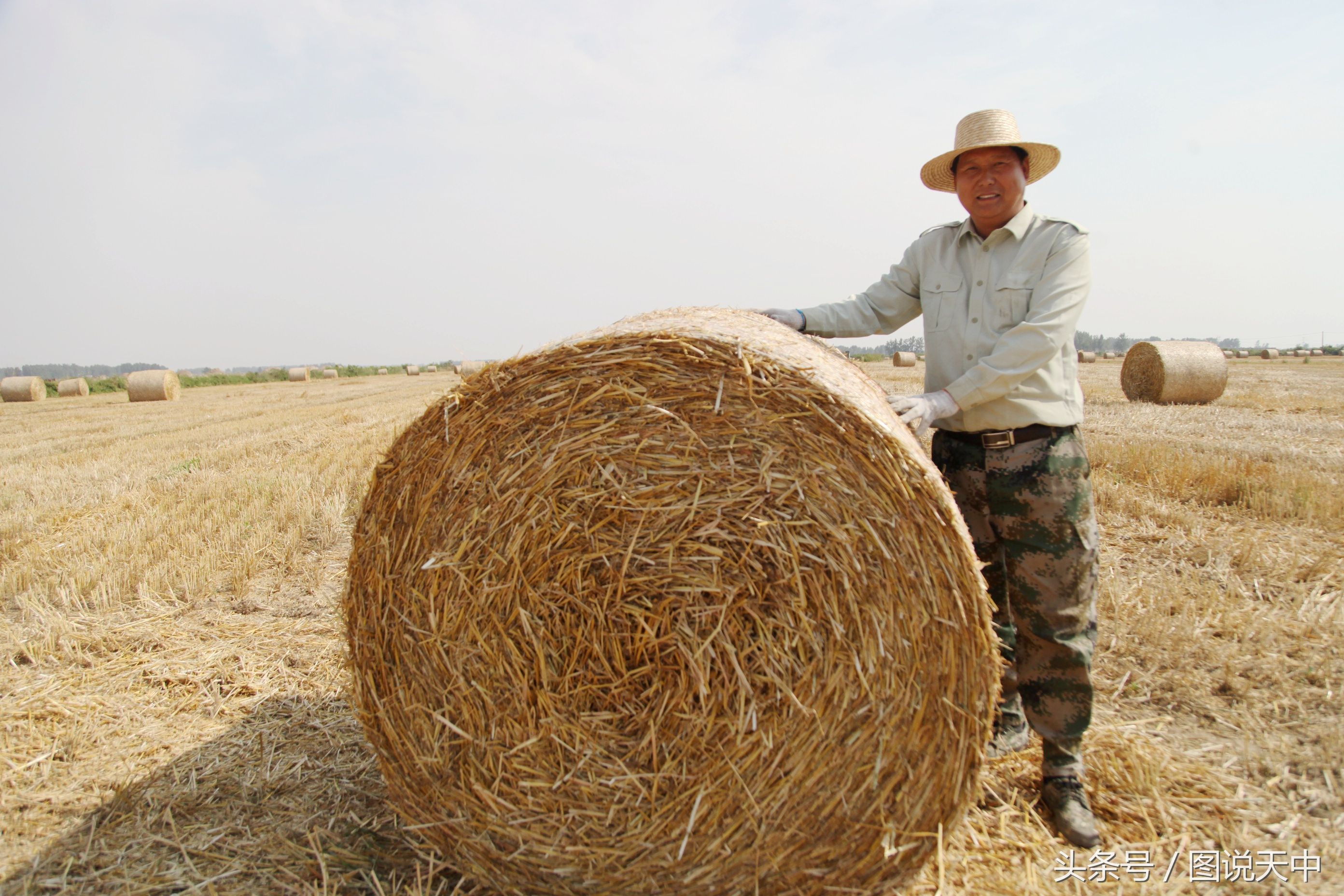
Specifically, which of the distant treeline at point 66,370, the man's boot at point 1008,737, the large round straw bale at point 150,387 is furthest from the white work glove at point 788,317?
the distant treeline at point 66,370

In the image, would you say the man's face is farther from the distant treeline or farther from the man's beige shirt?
the distant treeline

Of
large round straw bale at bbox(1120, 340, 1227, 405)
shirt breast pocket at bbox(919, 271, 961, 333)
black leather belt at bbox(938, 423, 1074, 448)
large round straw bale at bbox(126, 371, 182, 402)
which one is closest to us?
black leather belt at bbox(938, 423, 1074, 448)

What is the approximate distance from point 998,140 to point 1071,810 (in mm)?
2364

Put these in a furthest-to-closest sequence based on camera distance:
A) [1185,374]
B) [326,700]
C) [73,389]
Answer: [73,389] < [1185,374] < [326,700]

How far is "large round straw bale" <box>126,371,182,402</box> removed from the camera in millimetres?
20391

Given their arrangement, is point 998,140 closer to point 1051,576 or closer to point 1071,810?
point 1051,576

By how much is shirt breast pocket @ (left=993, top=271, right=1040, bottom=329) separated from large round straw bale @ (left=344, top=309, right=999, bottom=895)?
883 millimetres

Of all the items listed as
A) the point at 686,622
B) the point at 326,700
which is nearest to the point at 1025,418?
the point at 686,622

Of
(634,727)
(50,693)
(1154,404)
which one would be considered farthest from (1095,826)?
(1154,404)

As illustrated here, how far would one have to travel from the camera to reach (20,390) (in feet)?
74.0

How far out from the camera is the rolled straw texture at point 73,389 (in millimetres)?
23984

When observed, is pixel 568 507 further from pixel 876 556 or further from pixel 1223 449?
pixel 1223 449

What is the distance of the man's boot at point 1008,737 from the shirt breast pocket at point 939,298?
163 centimetres

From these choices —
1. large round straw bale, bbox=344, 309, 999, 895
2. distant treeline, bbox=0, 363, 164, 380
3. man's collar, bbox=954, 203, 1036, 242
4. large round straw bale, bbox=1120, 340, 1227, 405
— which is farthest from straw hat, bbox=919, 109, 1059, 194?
distant treeline, bbox=0, 363, 164, 380
